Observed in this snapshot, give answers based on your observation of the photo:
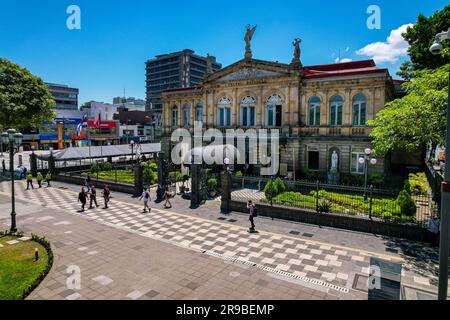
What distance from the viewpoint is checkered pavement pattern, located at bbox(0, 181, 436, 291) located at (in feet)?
36.8

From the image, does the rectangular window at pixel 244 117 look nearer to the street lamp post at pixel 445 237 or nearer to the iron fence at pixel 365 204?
the iron fence at pixel 365 204

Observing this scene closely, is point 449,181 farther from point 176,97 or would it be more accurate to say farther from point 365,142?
point 176,97

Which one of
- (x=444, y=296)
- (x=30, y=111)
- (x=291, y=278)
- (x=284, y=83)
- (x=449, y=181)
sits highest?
(x=284, y=83)

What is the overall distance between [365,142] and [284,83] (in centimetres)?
1061

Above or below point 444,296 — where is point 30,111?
above

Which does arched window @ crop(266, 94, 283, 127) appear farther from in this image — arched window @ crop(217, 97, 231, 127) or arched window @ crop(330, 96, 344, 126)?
arched window @ crop(330, 96, 344, 126)

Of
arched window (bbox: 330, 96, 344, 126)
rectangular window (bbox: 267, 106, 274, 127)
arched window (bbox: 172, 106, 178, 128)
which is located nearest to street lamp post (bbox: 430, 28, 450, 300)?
arched window (bbox: 330, 96, 344, 126)

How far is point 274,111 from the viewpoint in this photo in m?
33.5

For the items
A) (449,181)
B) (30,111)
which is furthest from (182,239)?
(30,111)

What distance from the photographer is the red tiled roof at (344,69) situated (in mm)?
28609

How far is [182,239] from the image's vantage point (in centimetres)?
1490

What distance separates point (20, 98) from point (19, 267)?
33.1 metres

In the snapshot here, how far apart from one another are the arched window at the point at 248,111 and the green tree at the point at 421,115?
1899 cm
